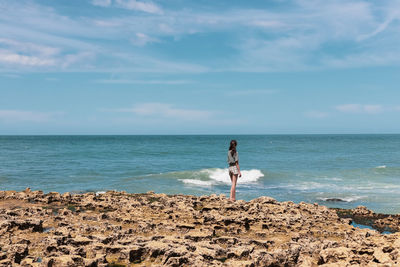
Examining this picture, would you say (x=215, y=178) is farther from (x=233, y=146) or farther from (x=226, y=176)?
(x=233, y=146)

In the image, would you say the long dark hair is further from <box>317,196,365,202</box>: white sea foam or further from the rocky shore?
<box>317,196,365,202</box>: white sea foam

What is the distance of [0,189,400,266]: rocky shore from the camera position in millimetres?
5570

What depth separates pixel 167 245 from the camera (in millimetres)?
5863

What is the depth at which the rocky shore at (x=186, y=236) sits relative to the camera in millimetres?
5570

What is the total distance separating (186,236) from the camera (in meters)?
6.82

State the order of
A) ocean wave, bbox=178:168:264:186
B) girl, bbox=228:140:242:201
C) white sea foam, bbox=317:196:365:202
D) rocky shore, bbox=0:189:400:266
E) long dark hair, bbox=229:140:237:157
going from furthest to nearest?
ocean wave, bbox=178:168:264:186, white sea foam, bbox=317:196:365:202, girl, bbox=228:140:242:201, long dark hair, bbox=229:140:237:157, rocky shore, bbox=0:189:400:266

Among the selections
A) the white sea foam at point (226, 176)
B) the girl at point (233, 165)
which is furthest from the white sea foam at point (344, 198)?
the white sea foam at point (226, 176)

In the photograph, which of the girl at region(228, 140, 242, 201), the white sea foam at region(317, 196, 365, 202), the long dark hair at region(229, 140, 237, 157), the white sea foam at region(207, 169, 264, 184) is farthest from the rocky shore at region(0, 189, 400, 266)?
the white sea foam at region(207, 169, 264, 184)

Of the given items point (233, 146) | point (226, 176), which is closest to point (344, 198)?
point (233, 146)

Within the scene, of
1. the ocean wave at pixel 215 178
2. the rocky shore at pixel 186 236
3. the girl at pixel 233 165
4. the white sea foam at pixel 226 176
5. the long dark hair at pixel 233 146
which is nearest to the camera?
the rocky shore at pixel 186 236

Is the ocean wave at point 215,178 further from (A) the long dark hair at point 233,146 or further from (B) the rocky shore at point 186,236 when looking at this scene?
(B) the rocky shore at point 186,236

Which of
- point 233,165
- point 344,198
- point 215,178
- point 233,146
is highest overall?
point 233,146

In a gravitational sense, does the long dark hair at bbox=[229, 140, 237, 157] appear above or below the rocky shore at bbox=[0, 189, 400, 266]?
above

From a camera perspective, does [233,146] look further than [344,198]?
No
